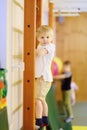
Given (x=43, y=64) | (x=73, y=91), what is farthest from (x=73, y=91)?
(x=43, y=64)

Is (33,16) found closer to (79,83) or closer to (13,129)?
(13,129)

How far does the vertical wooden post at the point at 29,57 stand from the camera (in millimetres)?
2887

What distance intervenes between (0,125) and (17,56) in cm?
109

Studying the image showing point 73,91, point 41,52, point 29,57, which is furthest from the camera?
point 73,91

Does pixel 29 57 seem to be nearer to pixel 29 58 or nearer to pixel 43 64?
pixel 29 58

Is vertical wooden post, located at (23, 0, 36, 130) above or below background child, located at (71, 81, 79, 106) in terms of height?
above

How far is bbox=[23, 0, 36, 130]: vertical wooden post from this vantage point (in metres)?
2.89

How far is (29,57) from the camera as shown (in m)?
2.92

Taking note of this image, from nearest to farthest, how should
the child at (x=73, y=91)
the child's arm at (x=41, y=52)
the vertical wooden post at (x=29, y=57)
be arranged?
the vertical wooden post at (x=29, y=57), the child's arm at (x=41, y=52), the child at (x=73, y=91)

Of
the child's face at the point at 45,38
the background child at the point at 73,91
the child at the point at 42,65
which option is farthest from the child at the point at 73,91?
the child's face at the point at 45,38

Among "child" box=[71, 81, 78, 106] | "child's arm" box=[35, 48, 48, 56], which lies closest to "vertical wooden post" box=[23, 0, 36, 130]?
"child's arm" box=[35, 48, 48, 56]

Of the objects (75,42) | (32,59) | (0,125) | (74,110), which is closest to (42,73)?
(32,59)

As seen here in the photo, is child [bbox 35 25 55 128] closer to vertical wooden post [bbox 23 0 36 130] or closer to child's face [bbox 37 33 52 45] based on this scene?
child's face [bbox 37 33 52 45]

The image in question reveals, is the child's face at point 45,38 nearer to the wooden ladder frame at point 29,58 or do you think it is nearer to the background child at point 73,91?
the wooden ladder frame at point 29,58
